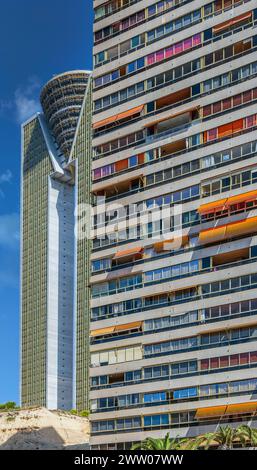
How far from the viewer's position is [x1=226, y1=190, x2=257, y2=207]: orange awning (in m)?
82.7

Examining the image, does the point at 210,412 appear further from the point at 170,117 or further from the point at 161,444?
the point at 170,117

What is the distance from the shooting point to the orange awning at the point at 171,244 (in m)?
87.2

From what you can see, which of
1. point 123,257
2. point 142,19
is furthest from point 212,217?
point 142,19

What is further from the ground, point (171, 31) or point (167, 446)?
point (171, 31)

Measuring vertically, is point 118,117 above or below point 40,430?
above

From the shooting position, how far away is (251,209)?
8281 centimetres

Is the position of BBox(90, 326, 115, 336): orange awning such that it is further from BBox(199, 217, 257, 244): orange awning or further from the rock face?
the rock face

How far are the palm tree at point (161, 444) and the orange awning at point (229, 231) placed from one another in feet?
68.9

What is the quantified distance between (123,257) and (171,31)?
89.6 feet

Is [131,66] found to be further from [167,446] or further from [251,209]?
[167,446]

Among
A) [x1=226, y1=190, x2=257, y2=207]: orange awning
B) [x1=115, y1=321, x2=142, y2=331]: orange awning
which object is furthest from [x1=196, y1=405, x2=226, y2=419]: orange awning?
[x1=226, y1=190, x2=257, y2=207]: orange awning

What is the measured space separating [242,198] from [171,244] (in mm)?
9897

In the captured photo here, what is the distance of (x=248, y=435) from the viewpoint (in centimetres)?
7362

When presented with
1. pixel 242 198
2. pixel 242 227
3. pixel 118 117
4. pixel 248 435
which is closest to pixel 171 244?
pixel 242 227
